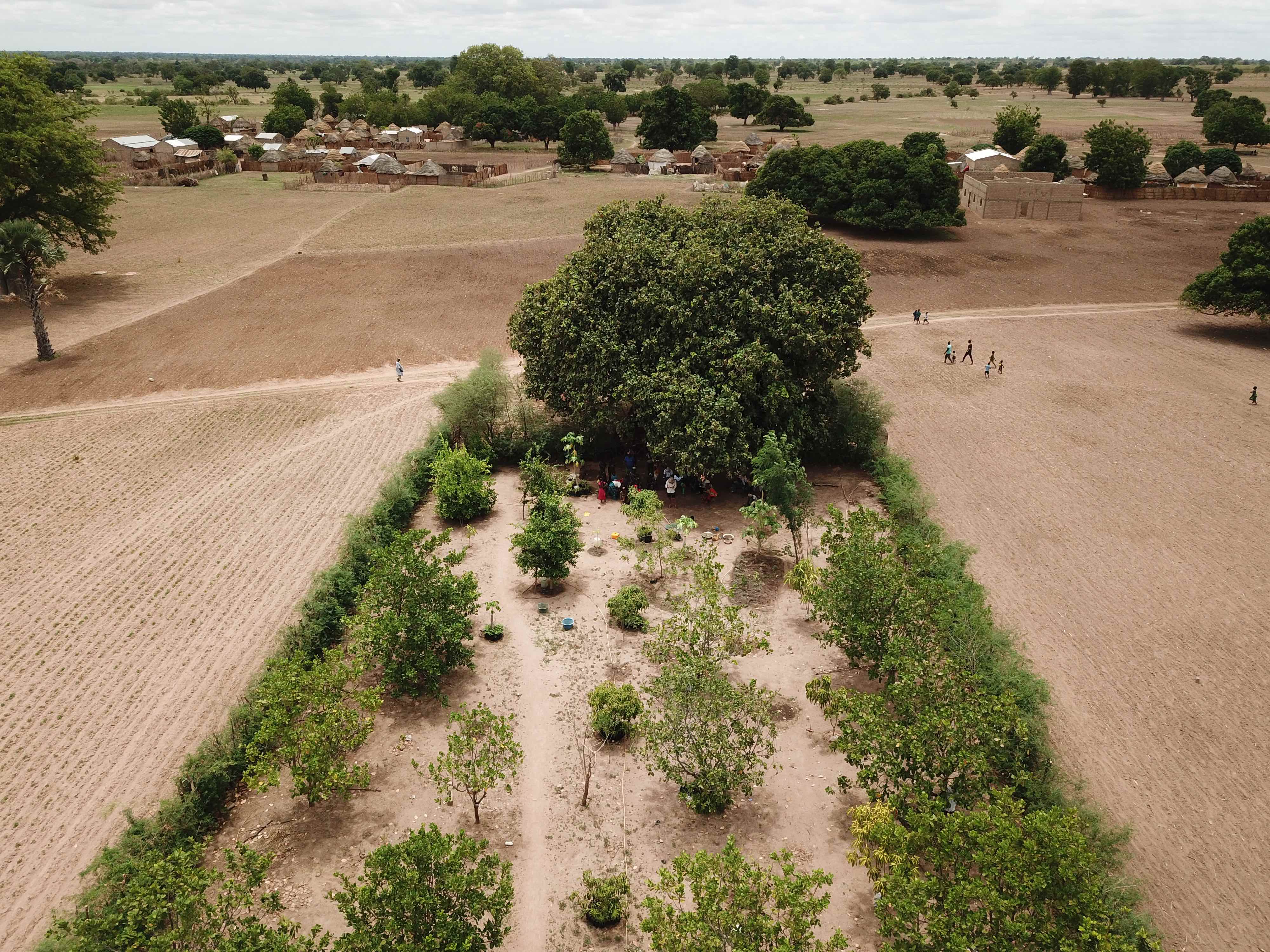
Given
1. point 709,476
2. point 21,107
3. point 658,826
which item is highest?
point 21,107

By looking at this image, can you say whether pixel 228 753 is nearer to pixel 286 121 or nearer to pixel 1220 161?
pixel 1220 161

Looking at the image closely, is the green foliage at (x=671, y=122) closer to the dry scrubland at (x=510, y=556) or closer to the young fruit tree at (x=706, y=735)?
the dry scrubland at (x=510, y=556)

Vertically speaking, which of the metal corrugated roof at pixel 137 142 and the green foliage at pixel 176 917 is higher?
the metal corrugated roof at pixel 137 142

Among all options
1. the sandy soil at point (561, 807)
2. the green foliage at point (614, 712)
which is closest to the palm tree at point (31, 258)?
the sandy soil at point (561, 807)

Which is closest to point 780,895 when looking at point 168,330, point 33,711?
point 33,711

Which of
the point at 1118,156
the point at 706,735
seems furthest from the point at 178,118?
the point at 706,735

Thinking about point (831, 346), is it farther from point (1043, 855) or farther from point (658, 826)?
point (1043, 855)

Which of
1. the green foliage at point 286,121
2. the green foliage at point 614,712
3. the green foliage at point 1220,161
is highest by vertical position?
the green foliage at point 286,121
